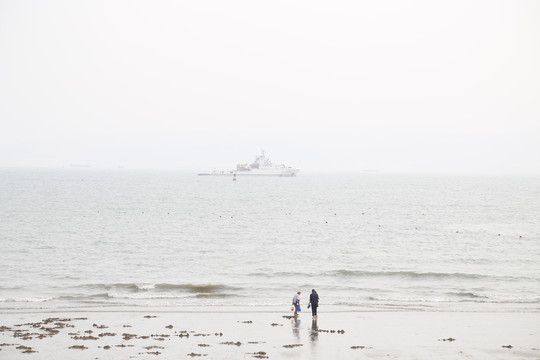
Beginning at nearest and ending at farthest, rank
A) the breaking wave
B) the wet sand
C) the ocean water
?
the wet sand < the ocean water < the breaking wave

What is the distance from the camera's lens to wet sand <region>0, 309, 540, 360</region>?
22.3 m

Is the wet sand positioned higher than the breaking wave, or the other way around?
the wet sand

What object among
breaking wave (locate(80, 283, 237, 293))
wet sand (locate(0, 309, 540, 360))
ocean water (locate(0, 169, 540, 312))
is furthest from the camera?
breaking wave (locate(80, 283, 237, 293))

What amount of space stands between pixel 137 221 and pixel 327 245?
100ft

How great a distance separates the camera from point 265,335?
2511 centimetres

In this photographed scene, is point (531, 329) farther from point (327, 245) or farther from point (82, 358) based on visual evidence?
point (327, 245)

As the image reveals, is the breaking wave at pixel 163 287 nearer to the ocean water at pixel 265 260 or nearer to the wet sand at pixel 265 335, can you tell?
the ocean water at pixel 265 260

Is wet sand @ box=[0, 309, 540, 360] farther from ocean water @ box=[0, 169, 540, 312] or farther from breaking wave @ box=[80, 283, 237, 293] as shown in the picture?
breaking wave @ box=[80, 283, 237, 293]

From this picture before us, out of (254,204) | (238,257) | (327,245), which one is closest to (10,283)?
(238,257)

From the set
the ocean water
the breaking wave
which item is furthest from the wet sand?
the breaking wave

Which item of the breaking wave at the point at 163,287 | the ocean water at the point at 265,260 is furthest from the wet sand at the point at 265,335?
the breaking wave at the point at 163,287

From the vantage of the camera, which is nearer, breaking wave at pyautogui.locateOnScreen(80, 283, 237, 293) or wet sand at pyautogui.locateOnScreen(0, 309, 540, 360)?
wet sand at pyautogui.locateOnScreen(0, 309, 540, 360)

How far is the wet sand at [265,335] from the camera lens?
22.3 meters

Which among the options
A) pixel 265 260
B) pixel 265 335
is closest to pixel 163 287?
pixel 265 260
